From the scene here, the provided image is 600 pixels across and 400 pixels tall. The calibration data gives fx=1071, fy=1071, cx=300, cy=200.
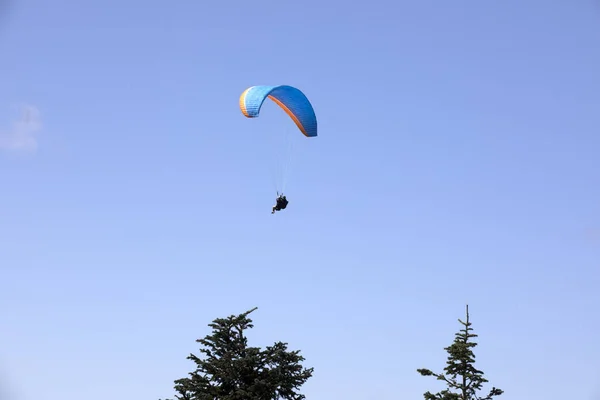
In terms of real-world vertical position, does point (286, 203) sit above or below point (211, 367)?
above

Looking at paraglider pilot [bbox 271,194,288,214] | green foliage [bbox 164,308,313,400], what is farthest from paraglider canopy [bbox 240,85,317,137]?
green foliage [bbox 164,308,313,400]

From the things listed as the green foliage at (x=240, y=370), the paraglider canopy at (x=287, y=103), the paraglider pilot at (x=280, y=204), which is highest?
the paraglider canopy at (x=287, y=103)

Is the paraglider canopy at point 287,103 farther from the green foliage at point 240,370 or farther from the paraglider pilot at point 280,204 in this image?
the green foliage at point 240,370

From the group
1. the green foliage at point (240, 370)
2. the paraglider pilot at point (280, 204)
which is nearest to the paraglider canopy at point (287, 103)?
the paraglider pilot at point (280, 204)

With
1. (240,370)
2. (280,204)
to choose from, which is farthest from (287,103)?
(240,370)

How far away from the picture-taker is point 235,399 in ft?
147

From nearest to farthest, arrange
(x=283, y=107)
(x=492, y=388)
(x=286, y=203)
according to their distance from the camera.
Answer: (x=492, y=388) < (x=286, y=203) < (x=283, y=107)

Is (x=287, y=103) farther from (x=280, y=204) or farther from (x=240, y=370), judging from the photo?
(x=240, y=370)

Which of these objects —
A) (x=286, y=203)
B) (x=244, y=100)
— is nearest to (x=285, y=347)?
(x=286, y=203)

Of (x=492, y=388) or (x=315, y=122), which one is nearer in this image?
(x=492, y=388)

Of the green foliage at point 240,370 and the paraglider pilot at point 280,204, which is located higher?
the paraglider pilot at point 280,204

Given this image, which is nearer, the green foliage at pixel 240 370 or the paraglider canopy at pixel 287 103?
A: the green foliage at pixel 240 370

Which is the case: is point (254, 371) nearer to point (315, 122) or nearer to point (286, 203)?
point (286, 203)

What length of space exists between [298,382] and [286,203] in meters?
20.4
